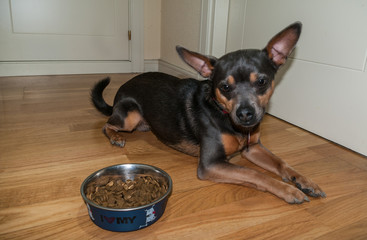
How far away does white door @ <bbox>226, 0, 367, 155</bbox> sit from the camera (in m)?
2.29

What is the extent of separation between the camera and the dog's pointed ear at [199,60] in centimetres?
200

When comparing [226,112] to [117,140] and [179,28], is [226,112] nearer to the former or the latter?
[117,140]

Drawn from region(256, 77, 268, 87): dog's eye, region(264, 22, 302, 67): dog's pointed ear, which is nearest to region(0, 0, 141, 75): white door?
region(264, 22, 302, 67): dog's pointed ear

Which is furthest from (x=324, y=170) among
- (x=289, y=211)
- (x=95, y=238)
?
(x=95, y=238)

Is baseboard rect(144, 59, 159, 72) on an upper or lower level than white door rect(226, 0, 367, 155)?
lower

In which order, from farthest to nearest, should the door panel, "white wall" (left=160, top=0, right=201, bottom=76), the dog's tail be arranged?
the door panel < "white wall" (left=160, top=0, right=201, bottom=76) < the dog's tail

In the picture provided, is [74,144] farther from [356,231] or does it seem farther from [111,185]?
[356,231]

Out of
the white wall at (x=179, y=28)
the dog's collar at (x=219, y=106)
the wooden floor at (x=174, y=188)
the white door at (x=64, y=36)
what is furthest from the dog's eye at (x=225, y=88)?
the white door at (x=64, y=36)

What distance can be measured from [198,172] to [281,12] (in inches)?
71.7

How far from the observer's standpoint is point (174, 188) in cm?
183

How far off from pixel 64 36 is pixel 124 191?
3.86 meters

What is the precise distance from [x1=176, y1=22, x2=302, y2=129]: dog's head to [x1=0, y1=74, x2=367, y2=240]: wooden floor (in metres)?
0.47

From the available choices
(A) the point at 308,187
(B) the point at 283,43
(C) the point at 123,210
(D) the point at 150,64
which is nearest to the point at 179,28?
(D) the point at 150,64

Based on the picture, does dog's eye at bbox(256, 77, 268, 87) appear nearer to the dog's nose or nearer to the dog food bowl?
the dog's nose
